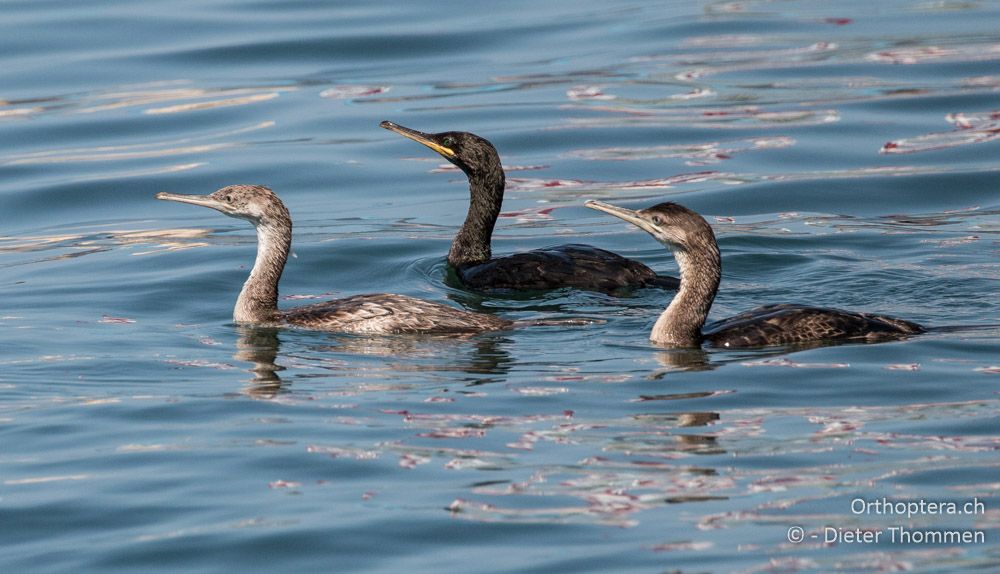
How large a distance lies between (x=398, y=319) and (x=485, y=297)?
174 cm

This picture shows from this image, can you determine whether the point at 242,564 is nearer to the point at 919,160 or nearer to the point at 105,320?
the point at 105,320

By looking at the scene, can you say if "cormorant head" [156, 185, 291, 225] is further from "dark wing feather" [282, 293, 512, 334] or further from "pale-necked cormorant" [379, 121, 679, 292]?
"pale-necked cormorant" [379, 121, 679, 292]

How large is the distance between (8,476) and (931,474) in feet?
14.6

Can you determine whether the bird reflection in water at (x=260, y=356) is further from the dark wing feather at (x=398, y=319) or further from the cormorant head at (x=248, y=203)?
the cormorant head at (x=248, y=203)

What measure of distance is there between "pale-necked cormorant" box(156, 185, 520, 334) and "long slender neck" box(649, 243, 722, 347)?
3.09ft

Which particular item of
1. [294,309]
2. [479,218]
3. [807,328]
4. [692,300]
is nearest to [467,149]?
[479,218]

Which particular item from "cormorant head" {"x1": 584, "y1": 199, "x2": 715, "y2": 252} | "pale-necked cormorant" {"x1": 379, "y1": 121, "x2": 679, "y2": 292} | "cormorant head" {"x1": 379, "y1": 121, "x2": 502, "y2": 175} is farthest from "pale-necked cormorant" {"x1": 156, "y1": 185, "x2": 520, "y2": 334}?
"cormorant head" {"x1": 379, "y1": 121, "x2": 502, "y2": 175}

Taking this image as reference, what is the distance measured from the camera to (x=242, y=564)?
A: 6887 millimetres

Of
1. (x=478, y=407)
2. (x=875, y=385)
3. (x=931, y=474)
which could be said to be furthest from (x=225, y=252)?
(x=931, y=474)

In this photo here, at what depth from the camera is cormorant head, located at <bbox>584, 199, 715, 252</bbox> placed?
1016 centimetres

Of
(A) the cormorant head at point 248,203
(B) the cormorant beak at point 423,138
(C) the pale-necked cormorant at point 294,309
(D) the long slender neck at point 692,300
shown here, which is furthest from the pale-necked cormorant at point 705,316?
(B) the cormorant beak at point 423,138

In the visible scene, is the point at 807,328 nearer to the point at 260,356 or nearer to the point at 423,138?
the point at 260,356

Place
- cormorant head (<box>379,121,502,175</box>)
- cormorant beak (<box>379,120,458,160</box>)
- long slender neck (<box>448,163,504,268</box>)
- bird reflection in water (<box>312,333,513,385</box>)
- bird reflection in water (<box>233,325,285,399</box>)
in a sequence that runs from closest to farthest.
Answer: bird reflection in water (<box>233,325,285,399</box>) → bird reflection in water (<box>312,333,513,385</box>) → cormorant beak (<box>379,120,458,160</box>) → cormorant head (<box>379,121,502,175</box>) → long slender neck (<box>448,163,504,268</box>)

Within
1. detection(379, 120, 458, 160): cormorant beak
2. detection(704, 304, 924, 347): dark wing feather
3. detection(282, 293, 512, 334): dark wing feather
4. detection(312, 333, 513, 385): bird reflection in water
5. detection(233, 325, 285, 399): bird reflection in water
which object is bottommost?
detection(233, 325, 285, 399): bird reflection in water
